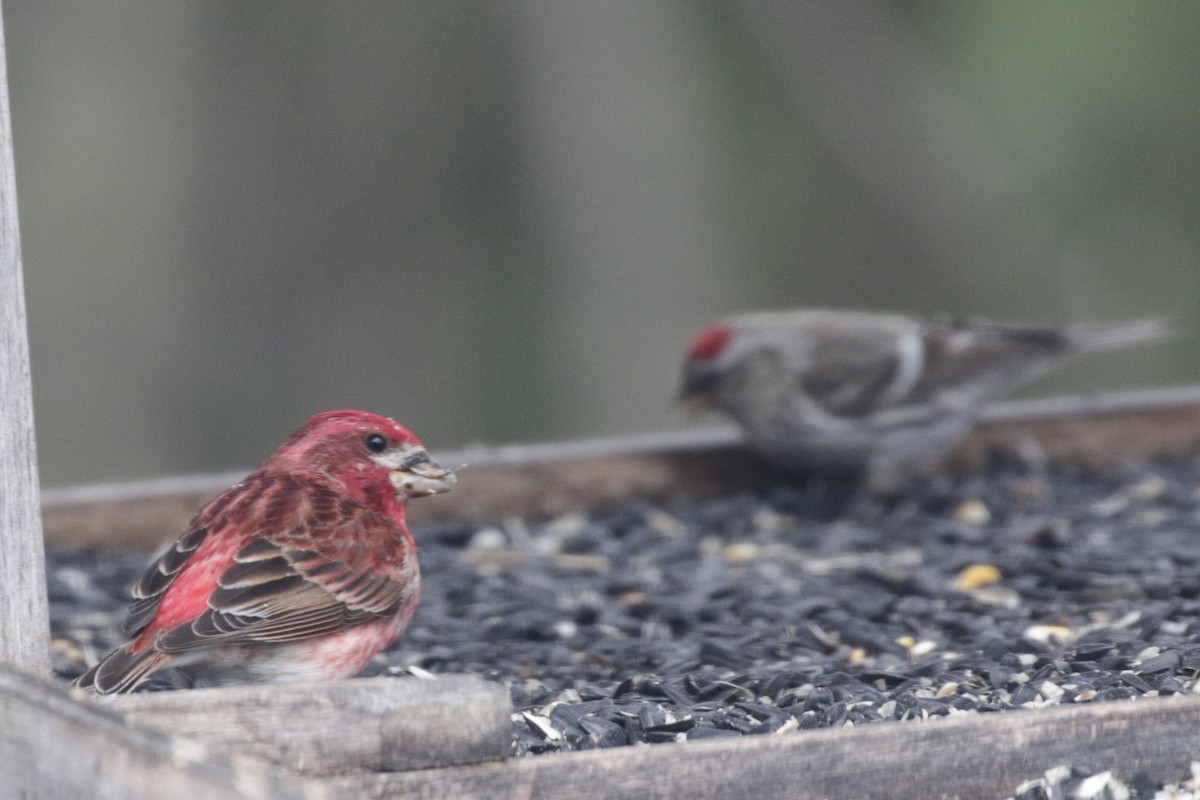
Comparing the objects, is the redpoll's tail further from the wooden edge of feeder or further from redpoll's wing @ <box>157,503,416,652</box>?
redpoll's wing @ <box>157,503,416,652</box>

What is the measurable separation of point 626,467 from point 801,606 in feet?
4.87

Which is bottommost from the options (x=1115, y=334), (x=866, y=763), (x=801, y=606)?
(x=801, y=606)

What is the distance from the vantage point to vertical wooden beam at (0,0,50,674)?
7.84ft

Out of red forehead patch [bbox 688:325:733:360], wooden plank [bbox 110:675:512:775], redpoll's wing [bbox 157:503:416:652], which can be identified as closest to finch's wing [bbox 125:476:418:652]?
redpoll's wing [bbox 157:503:416:652]

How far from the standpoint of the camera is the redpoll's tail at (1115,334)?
6.50 meters

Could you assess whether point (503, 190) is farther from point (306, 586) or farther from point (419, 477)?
point (306, 586)

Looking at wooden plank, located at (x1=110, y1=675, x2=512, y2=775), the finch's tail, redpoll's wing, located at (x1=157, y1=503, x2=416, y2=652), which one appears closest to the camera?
wooden plank, located at (x1=110, y1=675, x2=512, y2=775)

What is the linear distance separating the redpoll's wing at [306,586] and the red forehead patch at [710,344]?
133 inches

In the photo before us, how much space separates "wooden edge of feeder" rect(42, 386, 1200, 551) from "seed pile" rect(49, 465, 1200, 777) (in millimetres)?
95

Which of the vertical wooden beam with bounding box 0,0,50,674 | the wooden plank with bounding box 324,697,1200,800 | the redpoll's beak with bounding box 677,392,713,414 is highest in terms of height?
the vertical wooden beam with bounding box 0,0,50,674

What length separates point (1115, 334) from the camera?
6574 mm

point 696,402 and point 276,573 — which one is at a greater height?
point 276,573

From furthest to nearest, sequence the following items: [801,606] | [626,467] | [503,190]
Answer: [503,190], [626,467], [801,606]

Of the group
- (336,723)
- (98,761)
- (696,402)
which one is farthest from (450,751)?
(696,402)
